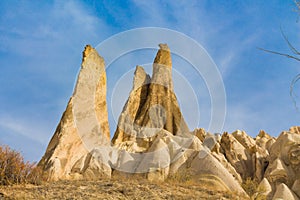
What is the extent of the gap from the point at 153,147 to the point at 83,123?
5143 millimetres

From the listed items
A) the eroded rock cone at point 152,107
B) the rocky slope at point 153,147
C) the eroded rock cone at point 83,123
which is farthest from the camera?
the eroded rock cone at point 152,107

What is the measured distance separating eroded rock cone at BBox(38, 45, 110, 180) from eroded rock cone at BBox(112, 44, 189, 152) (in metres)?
3.48

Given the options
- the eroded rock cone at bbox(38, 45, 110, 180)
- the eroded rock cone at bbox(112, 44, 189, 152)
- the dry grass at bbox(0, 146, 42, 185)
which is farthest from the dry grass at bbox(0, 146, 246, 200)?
the eroded rock cone at bbox(112, 44, 189, 152)

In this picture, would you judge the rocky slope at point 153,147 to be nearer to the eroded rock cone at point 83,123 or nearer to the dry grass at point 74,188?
the eroded rock cone at point 83,123

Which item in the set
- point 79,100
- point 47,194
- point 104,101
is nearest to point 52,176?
point 47,194

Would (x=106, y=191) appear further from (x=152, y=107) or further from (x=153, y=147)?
(x=152, y=107)

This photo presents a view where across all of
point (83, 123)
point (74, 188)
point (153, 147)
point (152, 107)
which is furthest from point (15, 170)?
point (152, 107)

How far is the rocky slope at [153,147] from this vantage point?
15.1m

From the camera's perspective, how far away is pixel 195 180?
13836 mm

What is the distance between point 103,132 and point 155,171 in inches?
301

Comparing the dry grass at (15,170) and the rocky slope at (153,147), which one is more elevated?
the rocky slope at (153,147)

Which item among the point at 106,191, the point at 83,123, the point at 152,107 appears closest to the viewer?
the point at 106,191

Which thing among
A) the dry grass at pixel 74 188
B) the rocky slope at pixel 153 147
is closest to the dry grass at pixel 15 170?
the dry grass at pixel 74 188

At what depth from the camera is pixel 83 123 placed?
19906 millimetres
